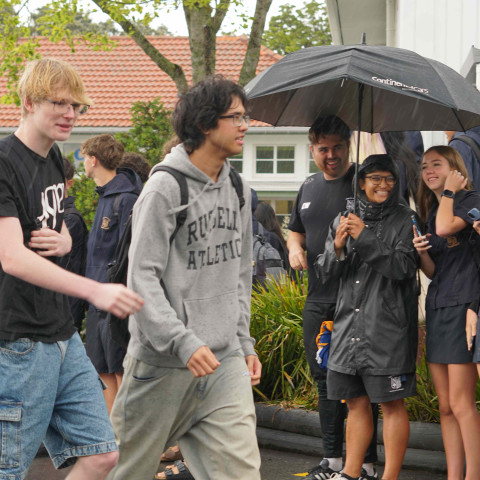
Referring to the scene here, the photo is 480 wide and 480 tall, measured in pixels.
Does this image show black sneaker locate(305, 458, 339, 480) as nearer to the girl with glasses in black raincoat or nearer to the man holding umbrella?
the man holding umbrella

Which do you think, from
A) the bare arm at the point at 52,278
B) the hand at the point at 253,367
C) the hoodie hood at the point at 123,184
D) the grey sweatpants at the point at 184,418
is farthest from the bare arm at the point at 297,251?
the bare arm at the point at 52,278

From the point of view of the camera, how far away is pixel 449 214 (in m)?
5.32

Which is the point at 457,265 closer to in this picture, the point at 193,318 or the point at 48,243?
the point at 193,318

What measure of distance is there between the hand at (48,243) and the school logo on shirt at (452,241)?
260cm

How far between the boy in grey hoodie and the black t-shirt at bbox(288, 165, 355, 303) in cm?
205

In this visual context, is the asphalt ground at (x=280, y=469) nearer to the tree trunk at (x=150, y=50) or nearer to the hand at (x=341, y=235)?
the hand at (x=341, y=235)

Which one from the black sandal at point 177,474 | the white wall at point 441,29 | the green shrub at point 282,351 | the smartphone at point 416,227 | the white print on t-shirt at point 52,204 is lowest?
the black sandal at point 177,474

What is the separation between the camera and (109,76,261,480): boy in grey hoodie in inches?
148

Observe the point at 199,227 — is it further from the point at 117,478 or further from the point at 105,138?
the point at 105,138

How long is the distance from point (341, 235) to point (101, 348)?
217cm

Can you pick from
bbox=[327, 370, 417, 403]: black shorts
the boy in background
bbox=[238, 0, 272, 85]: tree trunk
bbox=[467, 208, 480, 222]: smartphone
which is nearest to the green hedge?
the boy in background

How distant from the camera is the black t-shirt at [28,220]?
11.6 ft

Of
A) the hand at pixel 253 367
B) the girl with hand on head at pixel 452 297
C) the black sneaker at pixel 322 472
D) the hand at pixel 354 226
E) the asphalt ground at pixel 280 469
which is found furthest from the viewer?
the asphalt ground at pixel 280 469

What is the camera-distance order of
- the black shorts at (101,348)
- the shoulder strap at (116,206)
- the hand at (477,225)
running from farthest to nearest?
the shoulder strap at (116,206) < the black shorts at (101,348) < the hand at (477,225)
